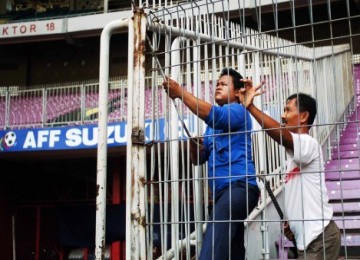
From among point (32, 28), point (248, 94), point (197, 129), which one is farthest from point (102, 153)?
point (32, 28)

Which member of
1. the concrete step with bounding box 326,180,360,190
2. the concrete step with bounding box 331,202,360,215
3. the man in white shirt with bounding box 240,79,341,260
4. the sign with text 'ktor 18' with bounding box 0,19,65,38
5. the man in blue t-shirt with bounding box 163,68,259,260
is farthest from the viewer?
the sign with text 'ktor 18' with bounding box 0,19,65,38

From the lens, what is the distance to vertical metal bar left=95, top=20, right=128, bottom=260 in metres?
2.70

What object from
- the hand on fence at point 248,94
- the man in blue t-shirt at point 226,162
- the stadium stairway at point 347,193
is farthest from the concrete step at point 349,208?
the hand on fence at point 248,94

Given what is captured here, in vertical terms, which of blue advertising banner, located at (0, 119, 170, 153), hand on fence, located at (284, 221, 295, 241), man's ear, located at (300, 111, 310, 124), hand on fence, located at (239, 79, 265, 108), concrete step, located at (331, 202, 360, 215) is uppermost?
blue advertising banner, located at (0, 119, 170, 153)

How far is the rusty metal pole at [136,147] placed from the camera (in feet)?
8.65

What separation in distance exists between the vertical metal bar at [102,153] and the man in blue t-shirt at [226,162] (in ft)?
1.33

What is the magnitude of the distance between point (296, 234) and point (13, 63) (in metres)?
17.0

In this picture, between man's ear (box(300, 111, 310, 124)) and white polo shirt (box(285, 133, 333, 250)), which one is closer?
white polo shirt (box(285, 133, 333, 250))

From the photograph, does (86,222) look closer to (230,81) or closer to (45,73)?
(45,73)

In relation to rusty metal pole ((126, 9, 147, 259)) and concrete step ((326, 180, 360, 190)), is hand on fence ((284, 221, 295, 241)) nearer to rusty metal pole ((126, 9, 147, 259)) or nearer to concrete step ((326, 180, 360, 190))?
rusty metal pole ((126, 9, 147, 259))

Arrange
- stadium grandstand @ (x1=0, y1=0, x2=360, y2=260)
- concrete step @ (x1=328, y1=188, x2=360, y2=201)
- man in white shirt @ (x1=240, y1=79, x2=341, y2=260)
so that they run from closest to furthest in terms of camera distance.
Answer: man in white shirt @ (x1=240, y1=79, x2=341, y2=260) < stadium grandstand @ (x1=0, y1=0, x2=360, y2=260) < concrete step @ (x1=328, y1=188, x2=360, y2=201)

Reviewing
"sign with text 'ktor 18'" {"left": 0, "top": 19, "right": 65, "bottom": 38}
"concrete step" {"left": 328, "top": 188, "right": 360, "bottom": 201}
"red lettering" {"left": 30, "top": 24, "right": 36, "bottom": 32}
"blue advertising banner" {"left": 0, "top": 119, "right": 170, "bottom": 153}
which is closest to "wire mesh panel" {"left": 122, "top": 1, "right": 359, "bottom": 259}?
"concrete step" {"left": 328, "top": 188, "right": 360, "bottom": 201}

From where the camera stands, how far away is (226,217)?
2561 mm

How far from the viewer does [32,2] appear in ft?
62.2
